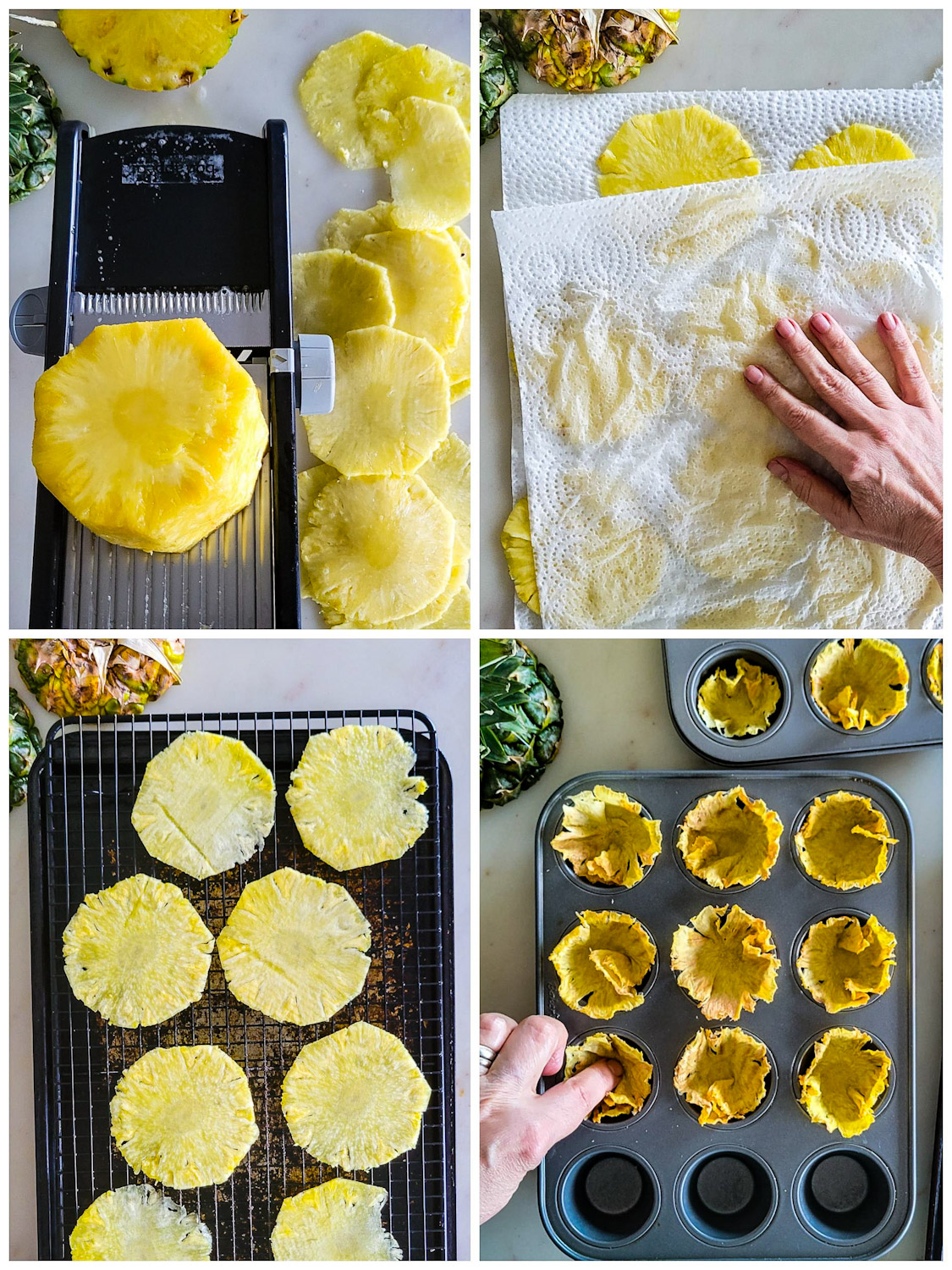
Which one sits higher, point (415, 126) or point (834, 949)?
point (415, 126)

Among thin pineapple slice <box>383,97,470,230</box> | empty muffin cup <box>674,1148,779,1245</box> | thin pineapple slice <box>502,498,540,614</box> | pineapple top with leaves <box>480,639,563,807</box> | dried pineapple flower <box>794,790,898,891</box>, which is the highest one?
thin pineapple slice <box>383,97,470,230</box>

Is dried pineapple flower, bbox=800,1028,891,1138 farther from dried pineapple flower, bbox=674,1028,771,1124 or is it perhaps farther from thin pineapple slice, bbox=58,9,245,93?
thin pineapple slice, bbox=58,9,245,93

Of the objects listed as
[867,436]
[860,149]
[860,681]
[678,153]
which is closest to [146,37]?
[678,153]

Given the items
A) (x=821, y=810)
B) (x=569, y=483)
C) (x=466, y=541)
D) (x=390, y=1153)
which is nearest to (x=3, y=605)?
(x=466, y=541)

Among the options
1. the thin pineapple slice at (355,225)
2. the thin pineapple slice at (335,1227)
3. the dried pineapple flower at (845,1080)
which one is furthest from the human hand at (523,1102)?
the thin pineapple slice at (355,225)

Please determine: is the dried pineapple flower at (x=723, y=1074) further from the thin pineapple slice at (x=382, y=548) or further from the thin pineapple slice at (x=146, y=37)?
the thin pineapple slice at (x=146, y=37)

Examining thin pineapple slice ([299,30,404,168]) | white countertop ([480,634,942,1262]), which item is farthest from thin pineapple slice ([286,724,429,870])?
thin pineapple slice ([299,30,404,168])

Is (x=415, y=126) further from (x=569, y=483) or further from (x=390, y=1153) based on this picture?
(x=390, y=1153)

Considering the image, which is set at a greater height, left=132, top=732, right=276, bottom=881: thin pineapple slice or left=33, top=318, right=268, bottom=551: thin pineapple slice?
left=33, top=318, right=268, bottom=551: thin pineapple slice
